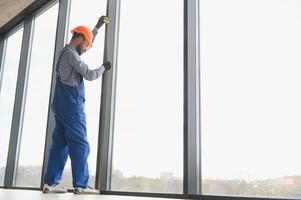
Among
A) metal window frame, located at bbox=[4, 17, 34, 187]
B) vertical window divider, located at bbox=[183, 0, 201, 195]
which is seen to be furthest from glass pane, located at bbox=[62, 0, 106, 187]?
metal window frame, located at bbox=[4, 17, 34, 187]

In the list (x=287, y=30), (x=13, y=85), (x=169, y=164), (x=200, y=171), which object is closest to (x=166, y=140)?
(x=169, y=164)

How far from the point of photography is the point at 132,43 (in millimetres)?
2885

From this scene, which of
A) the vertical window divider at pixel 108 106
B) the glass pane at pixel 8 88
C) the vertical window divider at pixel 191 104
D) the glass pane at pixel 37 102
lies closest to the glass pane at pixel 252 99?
the vertical window divider at pixel 191 104

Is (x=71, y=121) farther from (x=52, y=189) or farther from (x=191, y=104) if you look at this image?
(x=191, y=104)

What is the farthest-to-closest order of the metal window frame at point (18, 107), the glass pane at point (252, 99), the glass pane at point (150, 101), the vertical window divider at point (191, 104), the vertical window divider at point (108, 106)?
the metal window frame at point (18, 107) < the vertical window divider at point (108, 106) < the glass pane at point (150, 101) < the vertical window divider at point (191, 104) < the glass pane at point (252, 99)

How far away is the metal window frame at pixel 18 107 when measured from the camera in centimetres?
414

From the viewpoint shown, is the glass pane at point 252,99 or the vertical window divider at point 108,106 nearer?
the glass pane at point 252,99

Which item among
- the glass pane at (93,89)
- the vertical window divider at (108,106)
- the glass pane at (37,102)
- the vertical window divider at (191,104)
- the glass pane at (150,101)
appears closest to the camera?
the vertical window divider at (191,104)

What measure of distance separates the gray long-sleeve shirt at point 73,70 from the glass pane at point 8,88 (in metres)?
2.43

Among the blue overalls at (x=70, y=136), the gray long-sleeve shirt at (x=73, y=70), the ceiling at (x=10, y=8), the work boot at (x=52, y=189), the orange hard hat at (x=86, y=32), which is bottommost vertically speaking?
the work boot at (x=52, y=189)

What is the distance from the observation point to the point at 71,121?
2.40m

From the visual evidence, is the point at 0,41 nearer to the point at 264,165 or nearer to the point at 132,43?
the point at 132,43

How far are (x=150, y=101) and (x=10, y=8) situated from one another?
2.76 m

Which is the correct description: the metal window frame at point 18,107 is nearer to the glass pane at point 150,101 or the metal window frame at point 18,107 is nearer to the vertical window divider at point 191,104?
the glass pane at point 150,101
